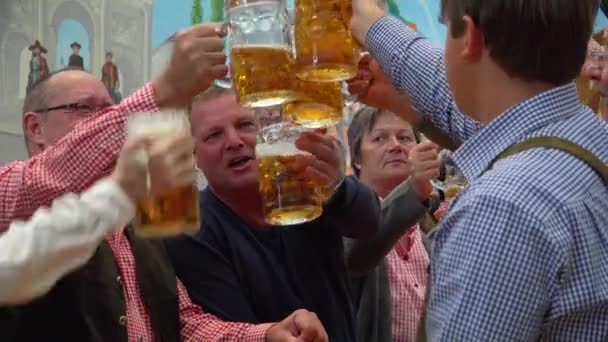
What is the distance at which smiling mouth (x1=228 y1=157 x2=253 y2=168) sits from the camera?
163 centimetres

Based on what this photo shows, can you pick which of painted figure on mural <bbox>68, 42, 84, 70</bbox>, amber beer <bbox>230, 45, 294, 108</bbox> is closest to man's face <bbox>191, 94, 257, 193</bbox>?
amber beer <bbox>230, 45, 294, 108</bbox>

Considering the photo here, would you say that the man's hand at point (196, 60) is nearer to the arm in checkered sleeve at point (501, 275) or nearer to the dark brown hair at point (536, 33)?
the dark brown hair at point (536, 33)

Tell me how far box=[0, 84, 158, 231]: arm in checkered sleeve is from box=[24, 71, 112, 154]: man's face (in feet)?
1.85

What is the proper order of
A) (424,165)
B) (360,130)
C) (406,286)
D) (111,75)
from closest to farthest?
(424,165)
(406,286)
(360,130)
(111,75)

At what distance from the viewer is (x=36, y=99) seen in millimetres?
1997

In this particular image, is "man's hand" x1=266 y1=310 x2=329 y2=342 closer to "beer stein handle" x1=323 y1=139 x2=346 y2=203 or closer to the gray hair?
"beer stein handle" x1=323 y1=139 x2=346 y2=203

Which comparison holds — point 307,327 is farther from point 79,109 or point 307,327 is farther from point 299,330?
point 79,109

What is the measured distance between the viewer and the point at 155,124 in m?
1.09

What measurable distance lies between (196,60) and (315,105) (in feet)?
0.63

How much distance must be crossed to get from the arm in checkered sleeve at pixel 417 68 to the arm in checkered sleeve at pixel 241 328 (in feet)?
1.24

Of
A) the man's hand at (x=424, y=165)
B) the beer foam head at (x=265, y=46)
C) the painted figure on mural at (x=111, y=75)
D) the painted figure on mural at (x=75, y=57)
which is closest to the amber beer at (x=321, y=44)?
the beer foam head at (x=265, y=46)

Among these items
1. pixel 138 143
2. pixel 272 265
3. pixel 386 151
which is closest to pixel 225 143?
pixel 272 265

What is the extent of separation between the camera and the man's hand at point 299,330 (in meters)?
1.34

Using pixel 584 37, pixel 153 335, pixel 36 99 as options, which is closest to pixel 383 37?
pixel 584 37
